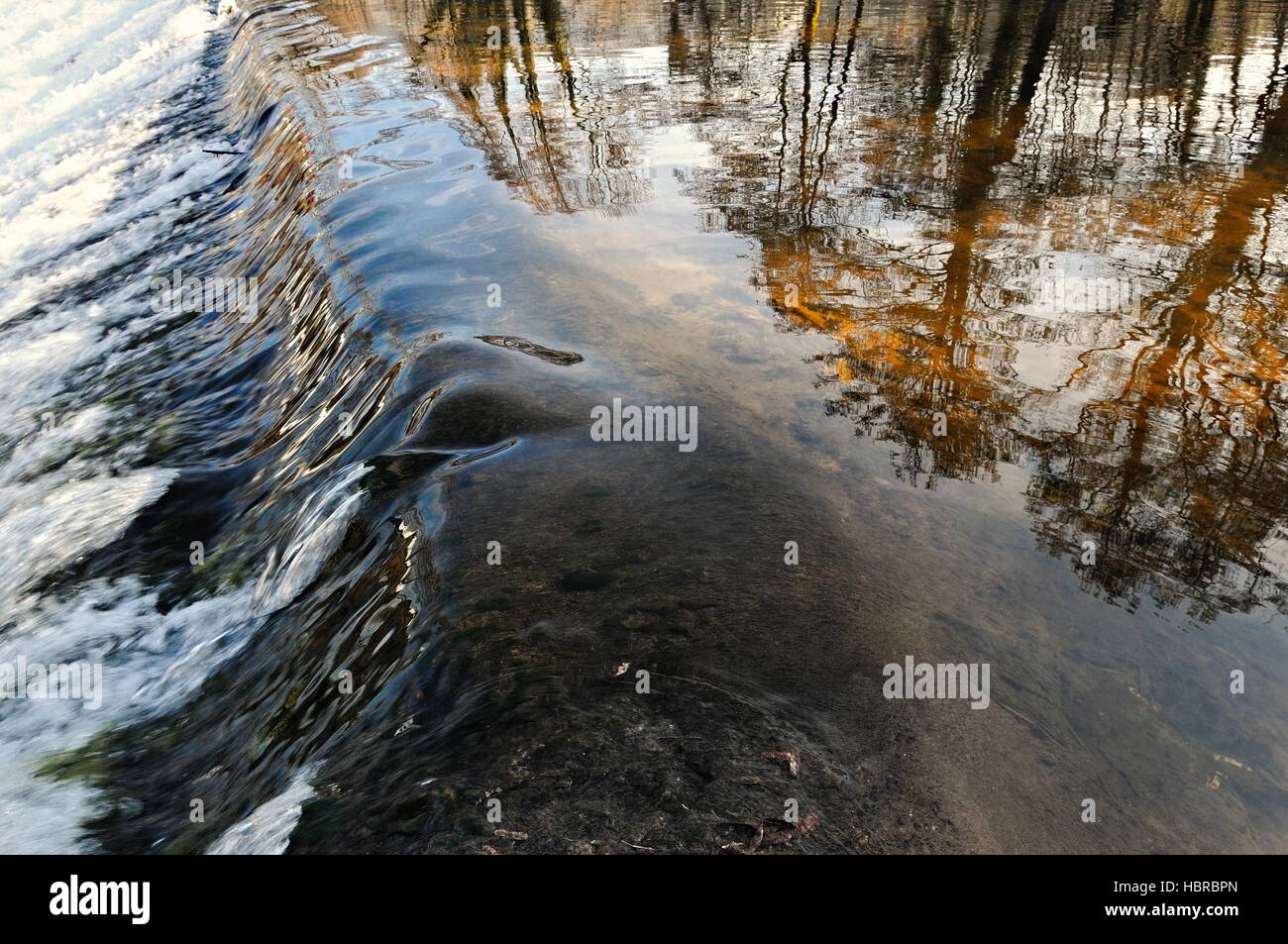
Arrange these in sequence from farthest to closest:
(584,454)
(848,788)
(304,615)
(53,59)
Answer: (53,59), (584,454), (304,615), (848,788)

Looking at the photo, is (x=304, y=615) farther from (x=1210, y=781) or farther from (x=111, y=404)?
(x=111, y=404)

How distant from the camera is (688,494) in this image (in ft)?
Answer: 17.5

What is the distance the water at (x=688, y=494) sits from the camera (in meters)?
Result: 3.65

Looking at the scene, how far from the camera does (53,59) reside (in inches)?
1567

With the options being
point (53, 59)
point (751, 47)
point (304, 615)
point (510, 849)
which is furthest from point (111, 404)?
point (53, 59)

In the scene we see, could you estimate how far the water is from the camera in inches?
144
